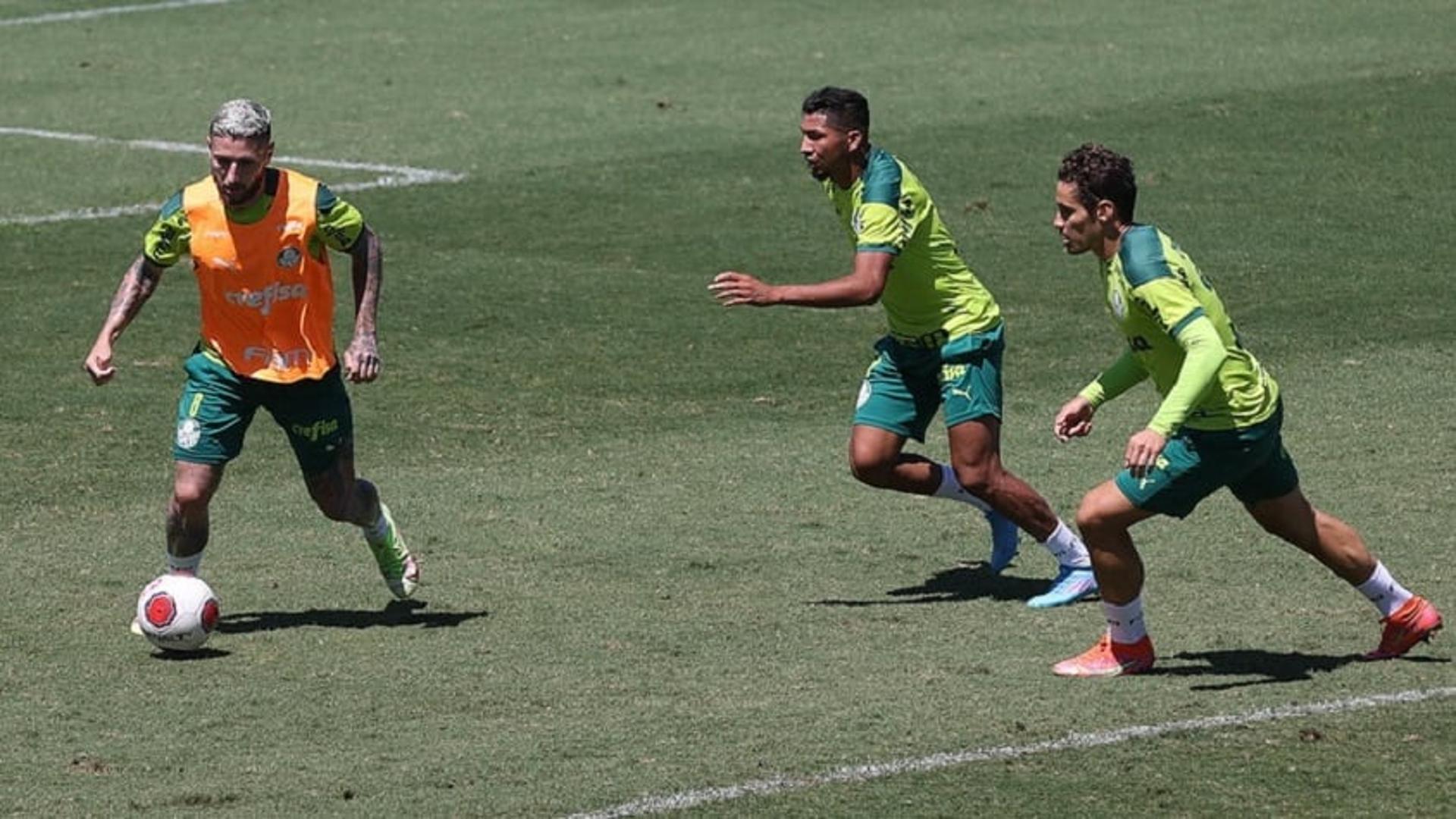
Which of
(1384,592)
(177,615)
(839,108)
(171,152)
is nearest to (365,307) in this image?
(177,615)

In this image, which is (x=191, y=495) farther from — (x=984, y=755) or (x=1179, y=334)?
(x=1179, y=334)

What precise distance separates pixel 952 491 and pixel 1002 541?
337mm

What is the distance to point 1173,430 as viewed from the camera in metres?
10.3

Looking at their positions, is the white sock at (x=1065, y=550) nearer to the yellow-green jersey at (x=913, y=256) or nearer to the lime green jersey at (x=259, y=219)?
the yellow-green jersey at (x=913, y=256)

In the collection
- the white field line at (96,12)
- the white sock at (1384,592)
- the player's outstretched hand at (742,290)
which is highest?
the player's outstretched hand at (742,290)

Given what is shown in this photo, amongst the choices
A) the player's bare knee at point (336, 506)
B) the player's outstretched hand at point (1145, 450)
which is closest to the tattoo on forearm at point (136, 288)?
the player's bare knee at point (336, 506)

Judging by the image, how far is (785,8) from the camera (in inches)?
1257

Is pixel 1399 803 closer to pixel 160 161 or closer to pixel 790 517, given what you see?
pixel 790 517

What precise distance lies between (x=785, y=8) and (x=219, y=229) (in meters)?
20.5

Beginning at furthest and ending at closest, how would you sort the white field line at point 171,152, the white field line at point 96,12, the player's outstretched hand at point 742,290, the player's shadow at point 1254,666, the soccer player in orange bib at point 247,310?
the white field line at point 96,12 < the white field line at point 171,152 < the soccer player in orange bib at point 247,310 < the player's outstretched hand at point 742,290 < the player's shadow at point 1254,666

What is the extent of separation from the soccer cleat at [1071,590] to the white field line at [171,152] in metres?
9.80

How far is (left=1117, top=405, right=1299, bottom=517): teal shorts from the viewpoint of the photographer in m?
10.8

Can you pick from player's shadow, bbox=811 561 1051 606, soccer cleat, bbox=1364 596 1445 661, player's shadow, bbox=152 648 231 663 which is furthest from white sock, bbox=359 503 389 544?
soccer cleat, bbox=1364 596 1445 661

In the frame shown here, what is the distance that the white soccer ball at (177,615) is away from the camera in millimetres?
11422
